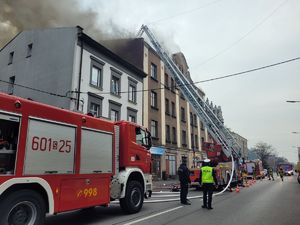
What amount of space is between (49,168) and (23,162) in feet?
2.25

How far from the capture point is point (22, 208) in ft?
19.5

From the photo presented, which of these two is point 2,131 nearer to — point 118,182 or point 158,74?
point 118,182

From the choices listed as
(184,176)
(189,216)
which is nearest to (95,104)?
(184,176)

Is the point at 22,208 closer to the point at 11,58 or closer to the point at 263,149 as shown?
the point at 11,58

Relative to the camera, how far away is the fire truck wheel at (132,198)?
9.02m

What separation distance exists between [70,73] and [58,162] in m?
14.3

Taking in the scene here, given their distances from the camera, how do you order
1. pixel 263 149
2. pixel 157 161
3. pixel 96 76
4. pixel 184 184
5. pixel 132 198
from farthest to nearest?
pixel 263 149 → pixel 157 161 → pixel 96 76 → pixel 184 184 → pixel 132 198

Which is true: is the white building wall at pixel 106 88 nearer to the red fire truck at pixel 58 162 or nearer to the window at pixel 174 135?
the window at pixel 174 135

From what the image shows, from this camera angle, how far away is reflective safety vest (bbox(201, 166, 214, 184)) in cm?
1055

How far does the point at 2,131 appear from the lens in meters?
5.84

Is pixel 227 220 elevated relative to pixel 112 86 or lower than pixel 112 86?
lower

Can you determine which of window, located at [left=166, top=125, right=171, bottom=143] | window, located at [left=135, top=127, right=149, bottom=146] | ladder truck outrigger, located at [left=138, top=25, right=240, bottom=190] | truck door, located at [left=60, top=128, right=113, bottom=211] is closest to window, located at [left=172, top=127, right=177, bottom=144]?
window, located at [left=166, top=125, right=171, bottom=143]

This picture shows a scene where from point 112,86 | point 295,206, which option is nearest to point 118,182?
point 295,206

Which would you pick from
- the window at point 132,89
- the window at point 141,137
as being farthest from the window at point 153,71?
the window at point 141,137
